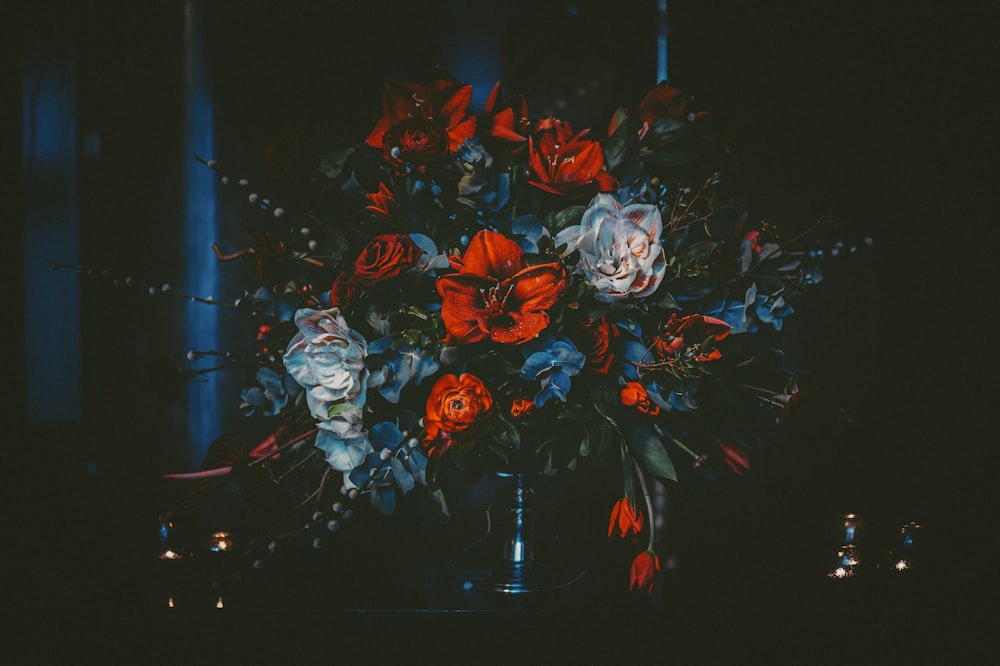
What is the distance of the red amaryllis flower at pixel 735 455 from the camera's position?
815mm

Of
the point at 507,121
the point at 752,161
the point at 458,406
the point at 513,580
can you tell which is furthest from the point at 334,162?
the point at 752,161

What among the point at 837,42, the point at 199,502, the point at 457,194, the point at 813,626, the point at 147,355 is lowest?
the point at 813,626

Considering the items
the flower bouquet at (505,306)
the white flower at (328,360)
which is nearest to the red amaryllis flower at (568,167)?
the flower bouquet at (505,306)

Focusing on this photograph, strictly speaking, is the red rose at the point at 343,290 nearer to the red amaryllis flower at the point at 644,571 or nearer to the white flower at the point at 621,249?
the white flower at the point at 621,249

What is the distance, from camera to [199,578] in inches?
34.6

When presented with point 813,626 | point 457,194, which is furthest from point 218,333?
point 813,626

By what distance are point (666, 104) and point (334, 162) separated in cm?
38

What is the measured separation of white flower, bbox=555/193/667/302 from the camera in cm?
74

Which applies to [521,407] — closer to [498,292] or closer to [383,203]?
[498,292]

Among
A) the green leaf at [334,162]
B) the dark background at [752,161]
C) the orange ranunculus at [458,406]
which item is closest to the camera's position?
the orange ranunculus at [458,406]

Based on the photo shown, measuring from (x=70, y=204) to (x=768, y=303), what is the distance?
1.11 metres

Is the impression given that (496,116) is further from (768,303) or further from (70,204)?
(70,204)

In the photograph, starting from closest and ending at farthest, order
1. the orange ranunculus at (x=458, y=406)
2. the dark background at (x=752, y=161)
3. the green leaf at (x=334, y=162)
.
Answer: the orange ranunculus at (x=458, y=406) → the green leaf at (x=334, y=162) → the dark background at (x=752, y=161)

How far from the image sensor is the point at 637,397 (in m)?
0.77
